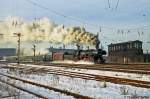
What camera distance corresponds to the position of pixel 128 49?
2436 inches

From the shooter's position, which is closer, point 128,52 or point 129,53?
point 129,53

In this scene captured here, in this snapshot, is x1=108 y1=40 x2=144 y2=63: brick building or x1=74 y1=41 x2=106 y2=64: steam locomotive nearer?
x1=74 y1=41 x2=106 y2=64: steam locomotive

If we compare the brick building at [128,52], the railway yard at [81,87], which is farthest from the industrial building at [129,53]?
the railway yard at [81,87]

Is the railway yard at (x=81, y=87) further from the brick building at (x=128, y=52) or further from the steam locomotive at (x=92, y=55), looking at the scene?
the brick building at (x=128, y=52)

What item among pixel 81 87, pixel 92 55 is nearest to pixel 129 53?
pixel 92 55

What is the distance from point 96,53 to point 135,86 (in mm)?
39226

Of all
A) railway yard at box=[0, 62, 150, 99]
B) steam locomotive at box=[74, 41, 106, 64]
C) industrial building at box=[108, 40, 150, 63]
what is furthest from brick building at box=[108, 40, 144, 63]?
railway yard at box=[0, 62, 150, 99]

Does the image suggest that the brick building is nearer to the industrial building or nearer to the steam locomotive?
the industrial building

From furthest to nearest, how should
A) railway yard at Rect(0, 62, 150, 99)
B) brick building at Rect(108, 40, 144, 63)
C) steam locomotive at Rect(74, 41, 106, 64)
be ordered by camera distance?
brick building at Rect(108, 40, 144, 63) < steam locomotive at Rect(74, 41, 106, 64) < railway yard at Rect(0, 62, 150, 99)

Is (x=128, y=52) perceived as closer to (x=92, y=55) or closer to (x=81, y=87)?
(x=92, y=55)

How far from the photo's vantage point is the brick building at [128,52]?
60.5m

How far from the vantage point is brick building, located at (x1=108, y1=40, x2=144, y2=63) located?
60469mm

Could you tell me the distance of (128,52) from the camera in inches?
2432

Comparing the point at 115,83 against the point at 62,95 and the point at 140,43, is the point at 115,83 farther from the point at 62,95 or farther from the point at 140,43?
the point at 140,43
